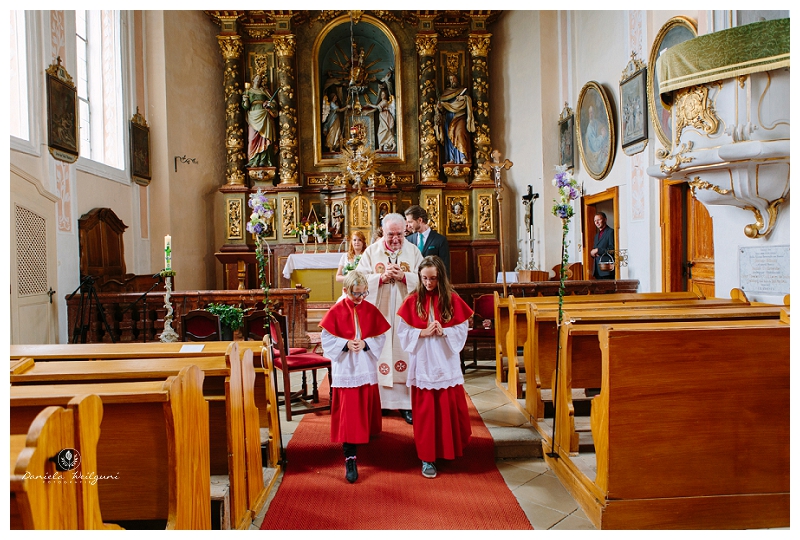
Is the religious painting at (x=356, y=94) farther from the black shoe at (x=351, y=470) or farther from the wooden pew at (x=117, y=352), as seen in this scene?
the black shoe at (x=351, y=470)

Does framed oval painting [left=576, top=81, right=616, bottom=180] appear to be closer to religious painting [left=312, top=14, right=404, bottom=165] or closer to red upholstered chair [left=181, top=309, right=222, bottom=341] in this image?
religious painting [left=312, top=14, right=404, bottom=165]

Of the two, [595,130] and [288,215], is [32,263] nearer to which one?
[288,215]

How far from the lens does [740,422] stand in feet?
9.36

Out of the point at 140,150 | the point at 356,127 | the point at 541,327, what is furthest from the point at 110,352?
the point at 356,127

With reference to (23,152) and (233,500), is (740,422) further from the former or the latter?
(23,152)

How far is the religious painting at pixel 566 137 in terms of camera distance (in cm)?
1034

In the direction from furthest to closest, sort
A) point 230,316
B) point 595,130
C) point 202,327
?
point 595,130 → point 230,316 → point 202,327

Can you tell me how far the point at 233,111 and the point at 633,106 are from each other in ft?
26.0

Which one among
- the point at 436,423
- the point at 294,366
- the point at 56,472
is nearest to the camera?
the point at 56,472

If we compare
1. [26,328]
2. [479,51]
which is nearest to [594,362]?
[26,328]

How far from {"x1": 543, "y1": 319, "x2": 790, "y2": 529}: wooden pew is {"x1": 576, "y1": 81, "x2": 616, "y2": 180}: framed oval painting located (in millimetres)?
6630

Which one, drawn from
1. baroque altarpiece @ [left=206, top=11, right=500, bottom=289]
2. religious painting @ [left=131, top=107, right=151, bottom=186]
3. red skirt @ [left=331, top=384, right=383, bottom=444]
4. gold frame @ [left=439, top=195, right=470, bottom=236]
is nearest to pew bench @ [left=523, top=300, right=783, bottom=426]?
red skirt @ [left=331, top=384, right=383, bottom=444]

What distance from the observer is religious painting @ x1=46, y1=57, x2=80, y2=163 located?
7.21m

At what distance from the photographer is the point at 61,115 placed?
7.47 meters
